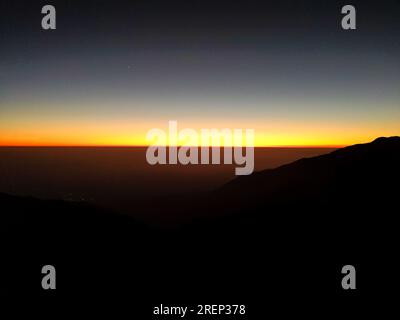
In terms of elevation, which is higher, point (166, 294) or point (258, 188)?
point (258, 188)

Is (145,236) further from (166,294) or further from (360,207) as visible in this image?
(360,207)

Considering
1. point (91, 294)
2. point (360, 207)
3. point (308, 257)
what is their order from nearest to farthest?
point (91, 294)
point (308, 257)
point (360, 207)

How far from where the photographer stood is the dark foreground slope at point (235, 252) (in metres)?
12.0

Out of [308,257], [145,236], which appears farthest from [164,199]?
[308,257]

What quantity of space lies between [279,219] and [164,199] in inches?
1003

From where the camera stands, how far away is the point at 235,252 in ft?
62.0

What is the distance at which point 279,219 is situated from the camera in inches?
1000

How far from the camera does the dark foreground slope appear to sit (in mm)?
12000

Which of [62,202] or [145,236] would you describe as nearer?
[145,236]
